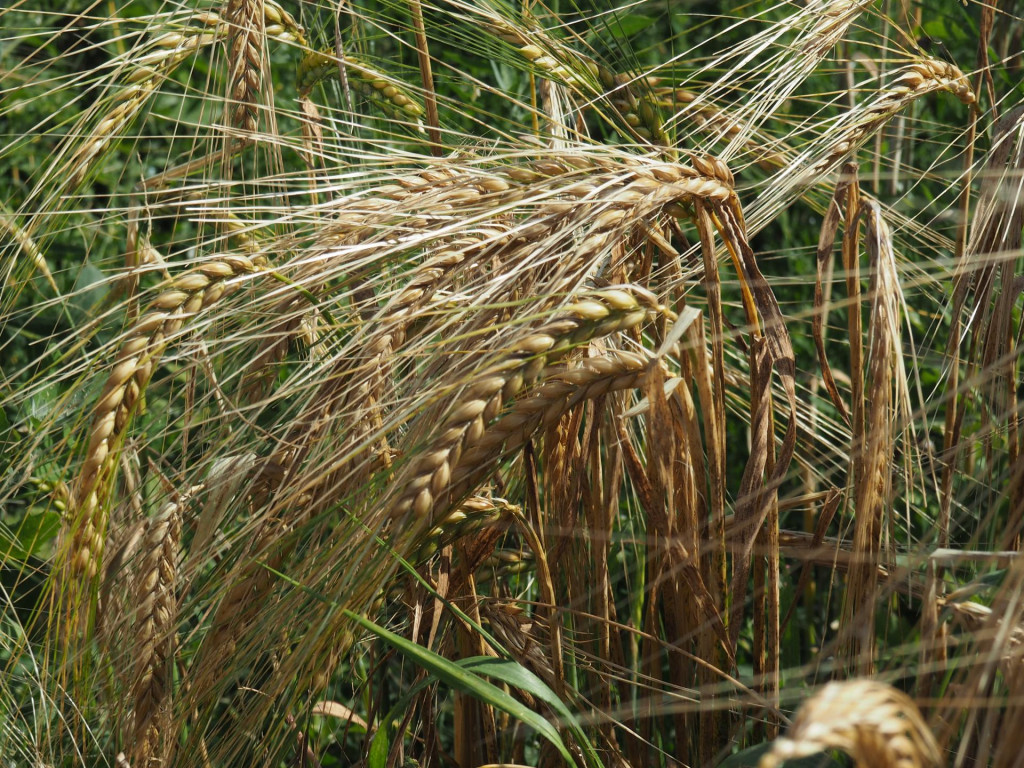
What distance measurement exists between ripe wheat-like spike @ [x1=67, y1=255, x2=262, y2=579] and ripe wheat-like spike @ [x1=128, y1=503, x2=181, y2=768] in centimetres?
5

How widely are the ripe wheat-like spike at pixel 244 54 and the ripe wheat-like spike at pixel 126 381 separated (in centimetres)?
32

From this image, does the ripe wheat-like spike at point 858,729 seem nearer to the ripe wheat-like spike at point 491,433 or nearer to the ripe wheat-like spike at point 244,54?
the ripe wheat-like spike at point 491,433

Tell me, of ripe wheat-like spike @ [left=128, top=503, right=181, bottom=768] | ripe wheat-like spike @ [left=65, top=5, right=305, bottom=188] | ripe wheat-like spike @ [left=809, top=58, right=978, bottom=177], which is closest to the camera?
ripe wheat-like spike @ [left=128, top=503, right=181, bottom=768]

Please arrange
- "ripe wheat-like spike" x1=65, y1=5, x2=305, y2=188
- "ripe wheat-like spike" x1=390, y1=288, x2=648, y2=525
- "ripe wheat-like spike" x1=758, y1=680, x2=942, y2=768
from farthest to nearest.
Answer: "ripe wheat-like spike" x1=65, y1=5, x2=305, y2=188 → "ripe wheat-like spike" x1=390, y1=288, x2=648, y2=525 → "ripe wheat-like spike" x1=758, y1=680, x2=942, y2=768

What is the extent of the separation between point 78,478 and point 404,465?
0.26 m

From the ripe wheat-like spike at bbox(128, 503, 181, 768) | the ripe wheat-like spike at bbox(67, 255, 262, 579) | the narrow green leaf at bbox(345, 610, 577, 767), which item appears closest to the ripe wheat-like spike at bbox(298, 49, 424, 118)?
the ripe wheat-like spike at bbox(67, 255, 262, 579)

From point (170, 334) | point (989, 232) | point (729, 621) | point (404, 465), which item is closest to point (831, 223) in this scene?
point (989, 232)

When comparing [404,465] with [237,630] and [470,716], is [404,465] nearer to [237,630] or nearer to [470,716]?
[237,630]

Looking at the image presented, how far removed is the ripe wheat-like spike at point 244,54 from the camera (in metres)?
1.06

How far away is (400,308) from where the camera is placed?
2.65 ft

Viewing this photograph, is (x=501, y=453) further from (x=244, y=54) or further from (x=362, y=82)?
(x=362, y=82)

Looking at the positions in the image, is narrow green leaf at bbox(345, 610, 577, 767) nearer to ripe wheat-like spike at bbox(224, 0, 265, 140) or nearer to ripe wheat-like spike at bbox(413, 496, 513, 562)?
ripe wheat-like spike at bbox(413, 496, 513, 562)

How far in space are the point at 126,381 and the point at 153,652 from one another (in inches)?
9.3

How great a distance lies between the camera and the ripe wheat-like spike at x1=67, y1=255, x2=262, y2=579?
2.31 feet
